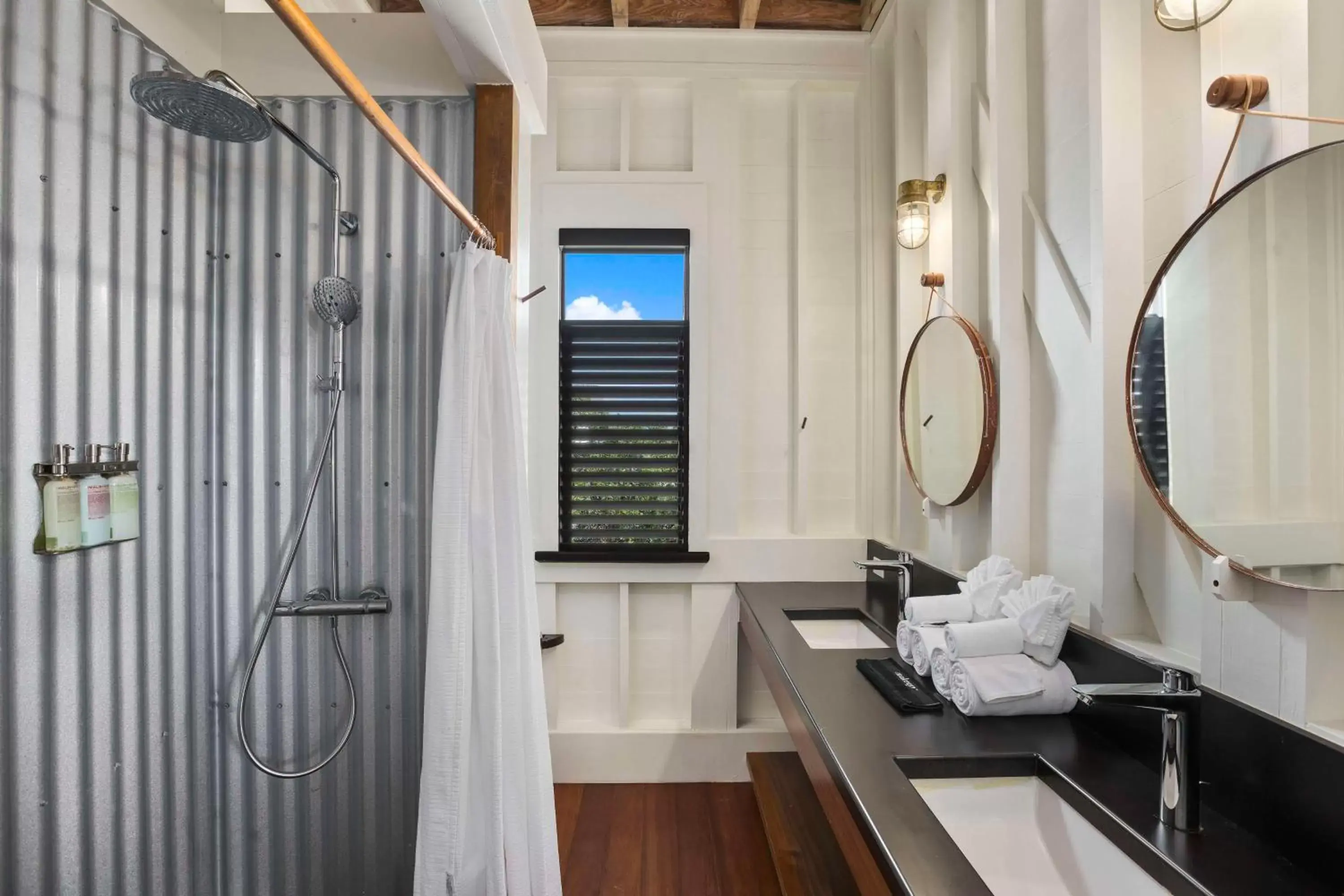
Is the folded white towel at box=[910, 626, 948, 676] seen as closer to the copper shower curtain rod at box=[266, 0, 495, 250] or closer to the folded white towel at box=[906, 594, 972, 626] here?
the folded white towel at box=[906, 594, 972, 626]

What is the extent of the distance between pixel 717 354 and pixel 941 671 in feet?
5.32

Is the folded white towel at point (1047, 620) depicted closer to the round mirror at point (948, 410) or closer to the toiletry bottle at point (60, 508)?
the round mirror at point (948, 410)

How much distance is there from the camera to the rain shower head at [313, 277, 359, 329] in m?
1.72

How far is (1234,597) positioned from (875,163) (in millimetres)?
2204

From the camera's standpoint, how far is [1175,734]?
3.28ft

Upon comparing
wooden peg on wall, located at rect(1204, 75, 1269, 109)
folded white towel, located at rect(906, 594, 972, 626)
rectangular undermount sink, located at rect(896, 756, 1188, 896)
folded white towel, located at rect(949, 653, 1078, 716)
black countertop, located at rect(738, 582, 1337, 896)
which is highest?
wooden peg on wall, located at rect(1204, 75, 1269, 109)

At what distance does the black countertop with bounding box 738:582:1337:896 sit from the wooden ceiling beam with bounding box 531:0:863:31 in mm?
2487

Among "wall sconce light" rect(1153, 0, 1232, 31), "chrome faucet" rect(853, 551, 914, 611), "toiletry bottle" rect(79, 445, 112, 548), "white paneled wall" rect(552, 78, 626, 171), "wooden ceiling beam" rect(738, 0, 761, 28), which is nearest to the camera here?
"wall sconce light" rect(1153, 0, 1232, 31)

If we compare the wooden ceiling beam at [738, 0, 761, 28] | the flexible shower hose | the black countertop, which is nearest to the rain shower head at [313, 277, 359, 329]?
the flexible shower hose

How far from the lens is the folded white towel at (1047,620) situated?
1.42 meters

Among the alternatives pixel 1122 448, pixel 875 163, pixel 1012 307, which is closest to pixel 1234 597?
pixel 1122 448

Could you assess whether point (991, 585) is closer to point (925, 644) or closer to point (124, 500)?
point (925, 644)

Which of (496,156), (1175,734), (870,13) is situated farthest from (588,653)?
(870,13)

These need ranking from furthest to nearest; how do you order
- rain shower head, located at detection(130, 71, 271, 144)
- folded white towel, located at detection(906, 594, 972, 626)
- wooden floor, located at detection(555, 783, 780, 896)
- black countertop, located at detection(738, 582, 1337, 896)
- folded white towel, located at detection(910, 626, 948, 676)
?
wooden floor, located at detection(555, 783, 780, 896)
folded white towel, located at detection(906, 594, 972, 626)
folded white towel, located at detection(910, 626, 948, 676)
rain shower head, located at detection(130, 71, 271, 144)
black countertop, located at detection(738, 582, 1337, 896)
